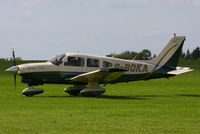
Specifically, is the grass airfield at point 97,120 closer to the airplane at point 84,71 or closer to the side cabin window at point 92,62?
the airplane at point 84,71

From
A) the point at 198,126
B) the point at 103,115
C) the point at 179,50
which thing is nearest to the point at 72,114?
the point at 103,115

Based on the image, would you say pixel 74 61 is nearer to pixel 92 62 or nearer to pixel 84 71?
pixel 84 71

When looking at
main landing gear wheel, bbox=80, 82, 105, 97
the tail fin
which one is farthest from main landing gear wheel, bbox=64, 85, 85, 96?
the tail fin

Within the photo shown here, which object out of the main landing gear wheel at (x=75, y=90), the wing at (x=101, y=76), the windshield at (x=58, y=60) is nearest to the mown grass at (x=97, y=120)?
the wing at (x=101, y=76)

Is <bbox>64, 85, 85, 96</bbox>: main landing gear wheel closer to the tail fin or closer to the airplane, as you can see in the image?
the airplane

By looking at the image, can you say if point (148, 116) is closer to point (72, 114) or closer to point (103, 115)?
point (103, 115)

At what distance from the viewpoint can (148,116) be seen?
1379cm

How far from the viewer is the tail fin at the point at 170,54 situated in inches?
1004

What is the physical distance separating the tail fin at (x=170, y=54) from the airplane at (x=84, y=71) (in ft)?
0.20

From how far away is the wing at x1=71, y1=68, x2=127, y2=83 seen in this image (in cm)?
2158

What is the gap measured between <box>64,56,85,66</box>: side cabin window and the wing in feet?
3.12

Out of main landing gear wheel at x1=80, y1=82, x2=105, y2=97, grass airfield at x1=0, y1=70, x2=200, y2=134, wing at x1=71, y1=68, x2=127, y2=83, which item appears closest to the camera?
grass airfield at x1=0, y1=70, x2=200, y2=134

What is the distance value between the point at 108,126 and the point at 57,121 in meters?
1.76

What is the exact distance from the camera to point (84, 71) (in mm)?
23219
